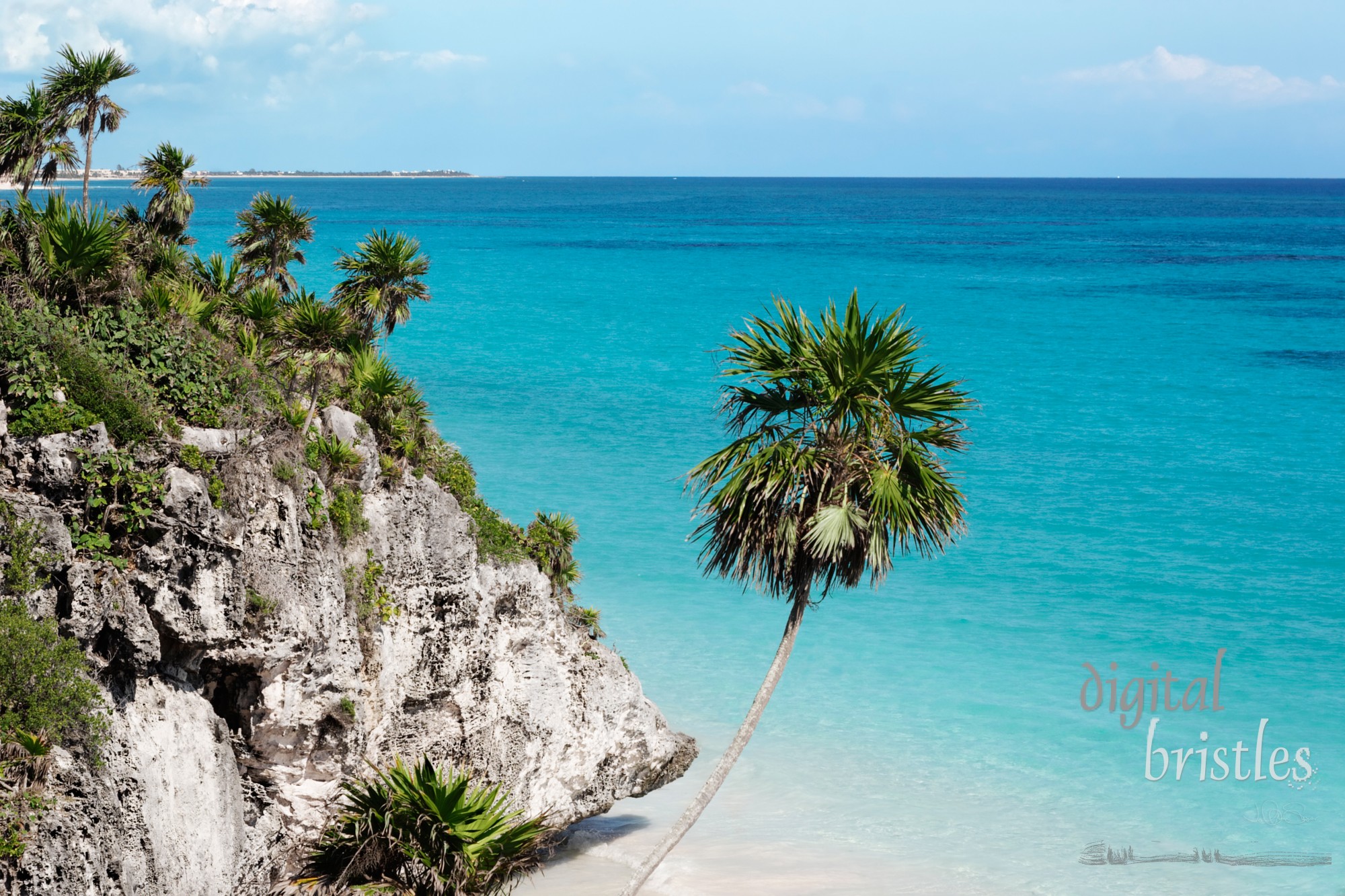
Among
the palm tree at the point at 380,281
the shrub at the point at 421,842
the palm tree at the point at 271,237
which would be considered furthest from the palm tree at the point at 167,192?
the shrub at the point at 421,842

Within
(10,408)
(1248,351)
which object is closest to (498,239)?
(1248,351)

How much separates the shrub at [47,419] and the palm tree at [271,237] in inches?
315

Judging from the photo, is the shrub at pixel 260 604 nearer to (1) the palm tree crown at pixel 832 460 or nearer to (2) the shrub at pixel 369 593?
(2) the shrub at pixel 369 593

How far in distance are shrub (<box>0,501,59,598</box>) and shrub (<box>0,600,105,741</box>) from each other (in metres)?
0.17

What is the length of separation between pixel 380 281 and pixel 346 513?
5043 millimetres

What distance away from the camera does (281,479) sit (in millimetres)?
12078

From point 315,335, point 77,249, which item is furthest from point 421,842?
point 77,249

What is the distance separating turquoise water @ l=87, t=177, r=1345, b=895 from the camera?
1634 cm

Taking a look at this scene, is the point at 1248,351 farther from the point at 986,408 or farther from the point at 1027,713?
the point at 1027,713

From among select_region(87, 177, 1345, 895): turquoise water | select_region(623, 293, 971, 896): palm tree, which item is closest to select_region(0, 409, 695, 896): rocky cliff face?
select_region(87, 177, 1345, 895): turquoise water

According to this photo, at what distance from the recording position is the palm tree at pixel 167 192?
19.7 meters

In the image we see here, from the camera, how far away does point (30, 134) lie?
20.8m

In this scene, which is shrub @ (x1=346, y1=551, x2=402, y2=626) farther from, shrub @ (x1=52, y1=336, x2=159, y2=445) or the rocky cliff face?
shrub @ (x1=52, y1=336, x2=159, y2=445)

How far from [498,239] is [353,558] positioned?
9271 cm
